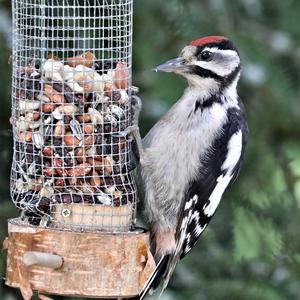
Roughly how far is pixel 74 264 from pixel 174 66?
1183 millimetres

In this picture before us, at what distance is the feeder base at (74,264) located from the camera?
5090 mm

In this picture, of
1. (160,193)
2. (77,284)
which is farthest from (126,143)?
(77,284)

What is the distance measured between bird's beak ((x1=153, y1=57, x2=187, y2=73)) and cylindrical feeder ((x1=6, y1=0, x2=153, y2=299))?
160 mm

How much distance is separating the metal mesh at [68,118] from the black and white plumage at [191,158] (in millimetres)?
330

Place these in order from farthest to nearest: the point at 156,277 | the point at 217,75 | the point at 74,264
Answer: the point at 217,75
the point at 156,277
the point at 74,264

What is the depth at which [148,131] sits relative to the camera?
6.24 metres

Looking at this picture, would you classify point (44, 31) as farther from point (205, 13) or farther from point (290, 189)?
point (290, 189)

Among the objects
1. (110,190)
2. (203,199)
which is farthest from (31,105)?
(203,199)

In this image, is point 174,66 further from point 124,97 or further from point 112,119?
point 112,119

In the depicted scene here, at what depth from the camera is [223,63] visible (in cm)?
593

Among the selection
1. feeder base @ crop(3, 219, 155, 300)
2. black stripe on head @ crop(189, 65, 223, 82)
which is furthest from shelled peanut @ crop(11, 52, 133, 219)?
black stripe on head @ crop(189, 65, 223, 82)

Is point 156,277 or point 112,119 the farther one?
point 156,277

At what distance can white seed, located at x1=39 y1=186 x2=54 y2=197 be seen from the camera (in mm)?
5390

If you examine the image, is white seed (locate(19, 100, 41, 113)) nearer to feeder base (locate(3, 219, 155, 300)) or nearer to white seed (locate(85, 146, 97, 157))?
white seed (locate(85, 146, 97, 157))
